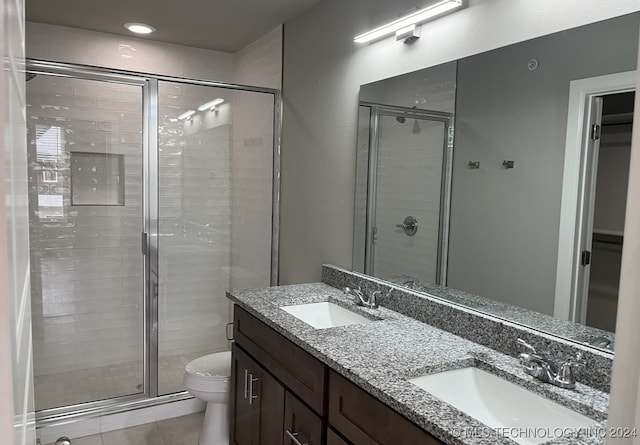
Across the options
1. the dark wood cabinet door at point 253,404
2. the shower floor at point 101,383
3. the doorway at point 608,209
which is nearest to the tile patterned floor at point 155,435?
the shower floor at point 101,383

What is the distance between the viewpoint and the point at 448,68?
193cm

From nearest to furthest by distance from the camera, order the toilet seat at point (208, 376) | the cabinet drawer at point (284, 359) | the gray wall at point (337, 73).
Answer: the cabinet drawer at point (284, 359) < the gray wall at point (337, 73) < the toilet seat at point (208, 376)

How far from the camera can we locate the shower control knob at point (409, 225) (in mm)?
2150

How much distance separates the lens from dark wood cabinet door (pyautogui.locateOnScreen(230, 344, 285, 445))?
189 centimetres

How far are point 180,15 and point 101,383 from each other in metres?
2.42

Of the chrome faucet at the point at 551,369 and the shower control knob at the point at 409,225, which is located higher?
the shower control knob at the point at 409,225

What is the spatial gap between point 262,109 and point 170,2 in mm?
874

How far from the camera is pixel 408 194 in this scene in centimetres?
218

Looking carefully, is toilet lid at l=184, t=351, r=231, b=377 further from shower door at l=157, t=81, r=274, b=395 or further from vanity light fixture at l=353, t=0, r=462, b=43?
vanity light fixture at l=353, t=0, r=462, b=43

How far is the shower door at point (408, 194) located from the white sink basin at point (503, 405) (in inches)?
22.0

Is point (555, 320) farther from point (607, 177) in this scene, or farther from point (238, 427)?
point (238, 427)

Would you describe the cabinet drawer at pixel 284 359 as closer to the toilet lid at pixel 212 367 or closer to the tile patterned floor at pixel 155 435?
the toilet lid at pixel 212 367

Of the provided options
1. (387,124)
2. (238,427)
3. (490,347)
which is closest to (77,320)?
(238,427)

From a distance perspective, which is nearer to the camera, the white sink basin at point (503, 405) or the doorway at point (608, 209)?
the white sink basin at point (503, 405)
